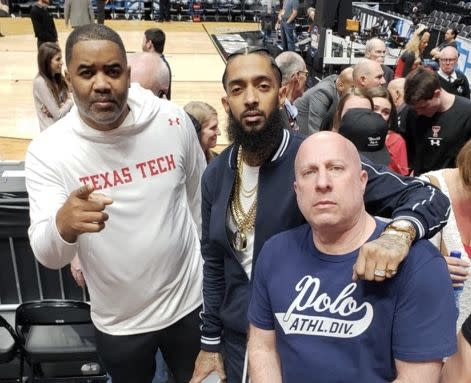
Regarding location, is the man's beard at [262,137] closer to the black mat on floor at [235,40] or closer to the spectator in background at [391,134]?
the spectator in background at [391,134]

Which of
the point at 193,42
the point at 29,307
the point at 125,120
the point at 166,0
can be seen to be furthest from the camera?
the point at 166,0

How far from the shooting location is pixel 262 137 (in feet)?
5.63

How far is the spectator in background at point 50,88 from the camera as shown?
4.55m

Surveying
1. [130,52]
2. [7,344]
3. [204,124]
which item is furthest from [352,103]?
[130,52]

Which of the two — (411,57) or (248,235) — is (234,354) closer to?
(248,235)

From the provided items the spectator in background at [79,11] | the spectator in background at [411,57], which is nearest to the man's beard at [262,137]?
the spectator in background at [411,57]

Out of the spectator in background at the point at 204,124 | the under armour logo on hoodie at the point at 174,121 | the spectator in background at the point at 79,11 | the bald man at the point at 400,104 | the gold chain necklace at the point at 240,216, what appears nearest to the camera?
the gold chain necklace at the point at 240,216

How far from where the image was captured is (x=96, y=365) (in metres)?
2.83

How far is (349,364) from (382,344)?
0.10m

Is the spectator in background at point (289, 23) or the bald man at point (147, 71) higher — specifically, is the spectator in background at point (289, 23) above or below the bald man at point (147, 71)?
below

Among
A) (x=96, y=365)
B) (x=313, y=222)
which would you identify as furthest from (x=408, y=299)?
(x=96, y=365)

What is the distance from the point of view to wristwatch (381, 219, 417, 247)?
1.29 meters

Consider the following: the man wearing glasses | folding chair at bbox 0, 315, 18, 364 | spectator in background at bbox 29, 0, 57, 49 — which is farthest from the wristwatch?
spectator in background at bbox 29, 0, 57, 49

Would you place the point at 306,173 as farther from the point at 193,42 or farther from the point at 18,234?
the point at 193,42
